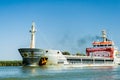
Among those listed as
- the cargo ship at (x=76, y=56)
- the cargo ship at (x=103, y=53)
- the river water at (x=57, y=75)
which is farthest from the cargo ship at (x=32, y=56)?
the cargo ship at (x=103, y=53)

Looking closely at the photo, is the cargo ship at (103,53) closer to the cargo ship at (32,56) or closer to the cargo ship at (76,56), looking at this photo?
the cargo ship at (76,56)

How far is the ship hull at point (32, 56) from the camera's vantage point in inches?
3625

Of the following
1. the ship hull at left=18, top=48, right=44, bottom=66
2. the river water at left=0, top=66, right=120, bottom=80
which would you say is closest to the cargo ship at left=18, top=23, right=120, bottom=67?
the ship hull at left=18, top=48, right=44, bottom=66

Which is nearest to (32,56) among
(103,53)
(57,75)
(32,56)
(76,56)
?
(32,56)

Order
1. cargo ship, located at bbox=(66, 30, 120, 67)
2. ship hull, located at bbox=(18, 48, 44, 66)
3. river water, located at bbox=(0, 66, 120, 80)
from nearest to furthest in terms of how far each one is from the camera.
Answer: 1. river water, located at bbox=(0, 66, 120, 80)
2. ship hull, located at bbox=(18, 48, 44, 66)
3. cargo ship, located at bbox=(66, 30, 120, 67)

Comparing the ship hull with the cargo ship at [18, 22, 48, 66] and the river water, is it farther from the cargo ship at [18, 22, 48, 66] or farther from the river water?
the river water

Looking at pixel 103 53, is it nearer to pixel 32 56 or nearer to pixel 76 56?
pixel 76 56

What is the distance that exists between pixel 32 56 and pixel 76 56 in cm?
2477

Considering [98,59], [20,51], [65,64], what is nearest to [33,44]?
[20,51]

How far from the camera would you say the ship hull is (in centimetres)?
9206

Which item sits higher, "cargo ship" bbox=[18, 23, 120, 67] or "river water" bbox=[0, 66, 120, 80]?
"cargo ship" bbox=[18, 23, 120, 67]

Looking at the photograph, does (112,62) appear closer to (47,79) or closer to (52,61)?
(52,61)

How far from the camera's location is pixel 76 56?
113 metres

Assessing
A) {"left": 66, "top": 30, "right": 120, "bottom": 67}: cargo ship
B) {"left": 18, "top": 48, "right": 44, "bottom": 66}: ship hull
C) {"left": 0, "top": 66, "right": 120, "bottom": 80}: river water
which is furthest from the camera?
{"left": 66, "top": 30, "right": 120, "bottom": 67}: cargo ship
